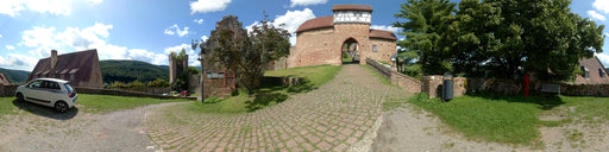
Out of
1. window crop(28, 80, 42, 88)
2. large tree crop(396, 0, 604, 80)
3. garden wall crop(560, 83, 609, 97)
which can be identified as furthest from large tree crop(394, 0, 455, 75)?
window crop(28, 80, 42, 88)

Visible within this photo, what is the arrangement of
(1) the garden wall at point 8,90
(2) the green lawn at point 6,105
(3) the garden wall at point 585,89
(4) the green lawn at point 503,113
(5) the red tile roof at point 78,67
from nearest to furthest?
(4) the green lawn at point 503,113 → (2) the green lawn at point 6,105 → (3) the garden wall at point 585,89 → (1) the garden wall at point 8,90 → (5) the red tile roof at point 78,67

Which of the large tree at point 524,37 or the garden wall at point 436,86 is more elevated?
the large tree at point 524,37

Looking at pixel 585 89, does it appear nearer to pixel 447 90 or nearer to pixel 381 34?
pixel 447 90

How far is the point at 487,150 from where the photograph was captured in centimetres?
480

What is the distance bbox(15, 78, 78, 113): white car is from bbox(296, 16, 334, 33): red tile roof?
29928 millimetres

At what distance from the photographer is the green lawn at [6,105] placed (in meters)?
7.87

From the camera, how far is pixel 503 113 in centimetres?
692

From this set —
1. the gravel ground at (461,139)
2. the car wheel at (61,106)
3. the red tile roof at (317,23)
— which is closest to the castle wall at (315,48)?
the red tile roof at (317,23)

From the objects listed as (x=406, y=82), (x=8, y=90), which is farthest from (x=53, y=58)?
(x=406, y=82)

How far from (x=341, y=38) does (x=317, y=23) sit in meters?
5.30

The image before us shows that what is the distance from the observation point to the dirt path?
613 centimetres

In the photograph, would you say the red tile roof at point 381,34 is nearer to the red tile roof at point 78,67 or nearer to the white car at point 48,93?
the white car at point 48,93

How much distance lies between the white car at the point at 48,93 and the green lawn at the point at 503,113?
45.3ft

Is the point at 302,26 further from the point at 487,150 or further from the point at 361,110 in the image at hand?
the point at 487,150
